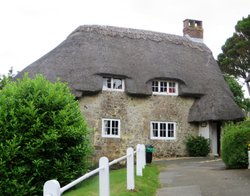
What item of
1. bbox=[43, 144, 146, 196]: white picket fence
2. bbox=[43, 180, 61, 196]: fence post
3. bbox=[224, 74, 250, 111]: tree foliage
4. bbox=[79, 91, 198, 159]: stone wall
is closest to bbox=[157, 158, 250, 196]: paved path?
bbox=[43, 144, 146, 196]: white picket fence

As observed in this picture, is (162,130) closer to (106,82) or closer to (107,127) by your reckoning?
(107,127)

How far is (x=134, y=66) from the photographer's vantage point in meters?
25.5

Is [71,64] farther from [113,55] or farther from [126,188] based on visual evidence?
[126,188]

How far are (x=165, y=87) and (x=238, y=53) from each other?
47.4 ft

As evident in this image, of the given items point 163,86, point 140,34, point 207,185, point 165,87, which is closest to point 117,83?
point 163,86

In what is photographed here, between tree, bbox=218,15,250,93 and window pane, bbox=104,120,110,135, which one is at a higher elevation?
tree, bbox=218,15,250,93

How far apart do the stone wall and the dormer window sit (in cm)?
Answer: 35

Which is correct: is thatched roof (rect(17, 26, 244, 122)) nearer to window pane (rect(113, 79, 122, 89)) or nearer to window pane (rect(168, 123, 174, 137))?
window pane (rect(113, 79, 122, 89))

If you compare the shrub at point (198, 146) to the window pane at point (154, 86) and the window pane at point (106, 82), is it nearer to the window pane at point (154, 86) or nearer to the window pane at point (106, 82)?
the window pane at point (154, 86)

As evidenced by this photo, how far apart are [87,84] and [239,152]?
1117cm

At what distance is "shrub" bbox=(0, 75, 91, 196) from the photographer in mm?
11062

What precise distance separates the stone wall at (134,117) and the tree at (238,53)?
13038mm

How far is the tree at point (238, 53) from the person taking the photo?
36.1m

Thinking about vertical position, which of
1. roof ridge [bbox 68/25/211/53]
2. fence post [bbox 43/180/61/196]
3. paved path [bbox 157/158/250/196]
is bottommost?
paved path [bbox 157/158/250/196]
